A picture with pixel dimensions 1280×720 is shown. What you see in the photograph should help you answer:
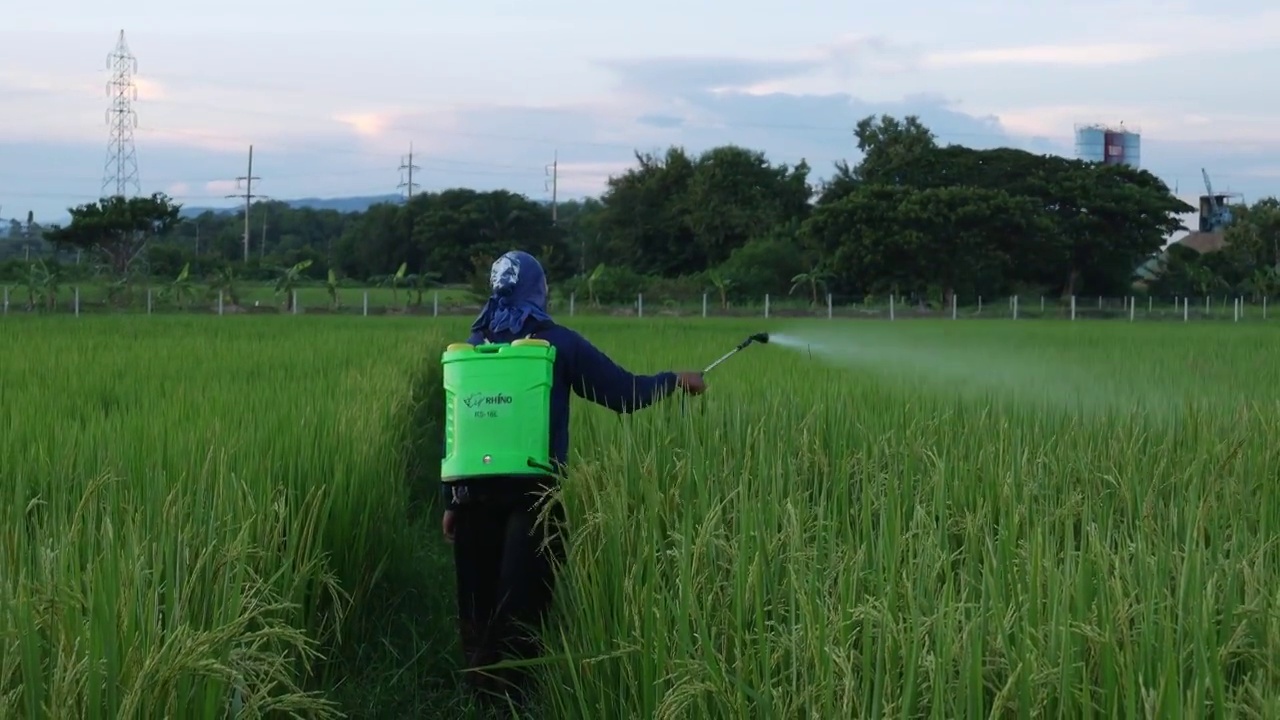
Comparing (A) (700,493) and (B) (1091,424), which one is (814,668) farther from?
(B) (1091,424)

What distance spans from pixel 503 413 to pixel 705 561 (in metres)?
1.16

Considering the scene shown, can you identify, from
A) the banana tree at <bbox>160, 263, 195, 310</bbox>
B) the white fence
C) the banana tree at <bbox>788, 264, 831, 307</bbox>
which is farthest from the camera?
the banana tree at <bbox>788, 264, 831, 307</bbox>

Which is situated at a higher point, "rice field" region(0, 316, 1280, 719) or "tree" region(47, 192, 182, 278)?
"tree" region(47, 192, 182, 278)

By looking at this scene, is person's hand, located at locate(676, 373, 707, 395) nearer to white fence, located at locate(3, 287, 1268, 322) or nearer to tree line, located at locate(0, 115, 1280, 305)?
white fence, located at locate(3, 287, 1268, 322)

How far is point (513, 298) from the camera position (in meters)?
3.73

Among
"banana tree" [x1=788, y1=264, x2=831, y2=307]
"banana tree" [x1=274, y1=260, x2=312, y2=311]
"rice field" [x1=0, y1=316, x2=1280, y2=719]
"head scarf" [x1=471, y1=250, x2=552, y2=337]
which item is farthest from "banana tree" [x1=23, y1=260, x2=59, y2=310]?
"head scarf" [x1=471, y1=250, x2=552, y2=337]

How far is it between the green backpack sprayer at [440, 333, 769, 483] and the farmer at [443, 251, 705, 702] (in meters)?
0.07

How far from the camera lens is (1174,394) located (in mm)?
6484

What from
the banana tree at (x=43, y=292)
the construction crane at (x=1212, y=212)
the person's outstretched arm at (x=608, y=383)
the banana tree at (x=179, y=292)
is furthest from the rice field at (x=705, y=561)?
the construction crane at (x=1212, y=212)

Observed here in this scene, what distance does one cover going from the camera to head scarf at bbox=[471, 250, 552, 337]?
3.70m

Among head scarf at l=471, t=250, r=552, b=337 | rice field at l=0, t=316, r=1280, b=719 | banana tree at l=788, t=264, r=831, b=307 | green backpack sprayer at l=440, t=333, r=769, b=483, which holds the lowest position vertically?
rice field at l=0, t=316, r=1280, b=719

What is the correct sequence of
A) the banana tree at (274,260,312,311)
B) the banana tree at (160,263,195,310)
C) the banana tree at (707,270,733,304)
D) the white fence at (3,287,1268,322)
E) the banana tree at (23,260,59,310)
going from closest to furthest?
the banana tree at (23,260,59,310) < the banana tree at (160,263,195,310) < the white fence at (3,287,1268,322) < the banana tree at (274,260,312,311) < the banana tree at (707,270,733,304)

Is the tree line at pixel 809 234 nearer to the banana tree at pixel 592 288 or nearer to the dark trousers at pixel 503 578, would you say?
the banana tree at pixel 592 288

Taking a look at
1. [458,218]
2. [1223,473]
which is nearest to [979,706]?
[1223,473]
